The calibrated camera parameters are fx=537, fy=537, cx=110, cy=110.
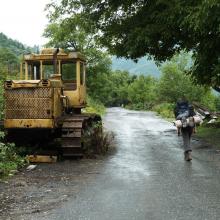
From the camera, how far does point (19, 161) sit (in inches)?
561

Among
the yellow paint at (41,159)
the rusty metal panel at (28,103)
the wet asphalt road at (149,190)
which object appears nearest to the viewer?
the wet asphalt road at (149,190)

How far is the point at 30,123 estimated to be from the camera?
49.5 ft

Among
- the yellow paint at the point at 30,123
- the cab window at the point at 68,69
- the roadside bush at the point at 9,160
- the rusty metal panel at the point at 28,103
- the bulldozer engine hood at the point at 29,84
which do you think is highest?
the cab window at the point at 68,69

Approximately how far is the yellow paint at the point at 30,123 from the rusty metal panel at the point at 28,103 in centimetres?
11

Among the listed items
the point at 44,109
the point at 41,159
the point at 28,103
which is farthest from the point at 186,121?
the point at 28,103

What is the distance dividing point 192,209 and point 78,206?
73.5 inches

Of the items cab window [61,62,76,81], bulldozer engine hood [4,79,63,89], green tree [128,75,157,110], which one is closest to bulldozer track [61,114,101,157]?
bulldozer engine hood [4,79,63,89]

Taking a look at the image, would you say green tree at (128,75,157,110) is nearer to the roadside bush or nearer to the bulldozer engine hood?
the bulldozer engine hood

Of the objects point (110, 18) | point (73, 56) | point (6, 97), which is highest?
point (110, 18)

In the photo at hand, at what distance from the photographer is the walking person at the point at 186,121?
49.9 feet

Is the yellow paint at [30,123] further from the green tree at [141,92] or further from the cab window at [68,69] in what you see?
the green tree at [141,92]

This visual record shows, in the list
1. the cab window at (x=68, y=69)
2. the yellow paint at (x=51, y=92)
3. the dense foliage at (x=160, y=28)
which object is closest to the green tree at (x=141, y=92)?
the dense foliage at (x=160, y=28)

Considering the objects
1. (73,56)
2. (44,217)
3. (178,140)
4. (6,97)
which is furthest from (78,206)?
(178,140)

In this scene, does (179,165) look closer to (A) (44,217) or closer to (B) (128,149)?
(B) (128,149)
